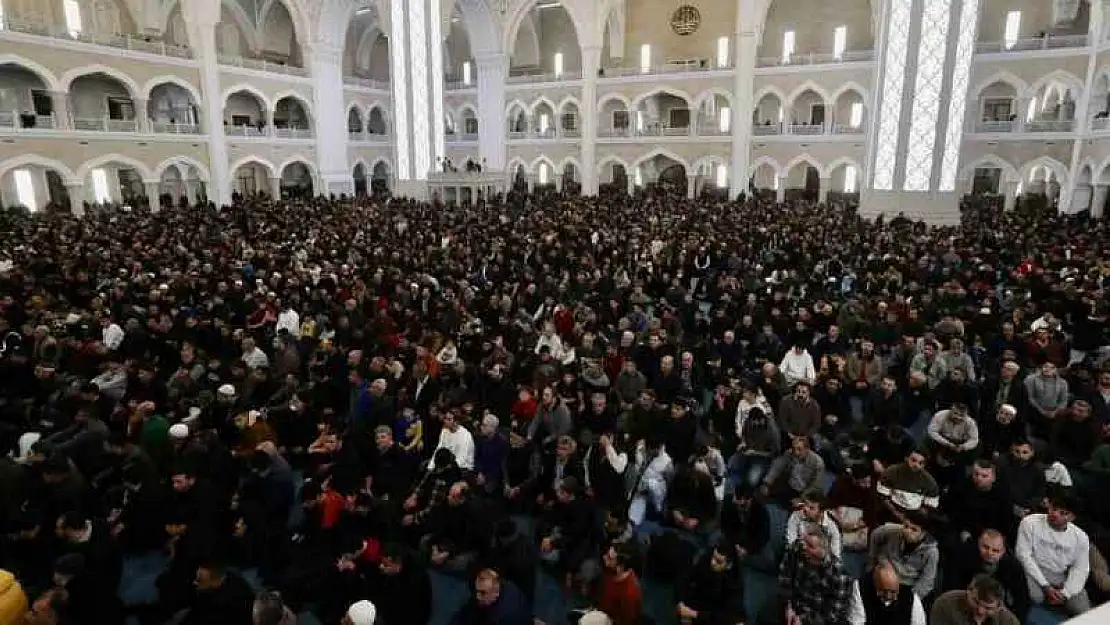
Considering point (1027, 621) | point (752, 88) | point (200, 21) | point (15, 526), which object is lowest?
point (1027, 621)

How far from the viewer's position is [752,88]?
2583cm

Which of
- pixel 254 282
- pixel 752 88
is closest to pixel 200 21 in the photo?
pixel 254 282

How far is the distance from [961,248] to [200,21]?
24303 mm

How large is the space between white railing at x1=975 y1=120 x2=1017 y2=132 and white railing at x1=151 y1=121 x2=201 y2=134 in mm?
27451

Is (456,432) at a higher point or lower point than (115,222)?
lower

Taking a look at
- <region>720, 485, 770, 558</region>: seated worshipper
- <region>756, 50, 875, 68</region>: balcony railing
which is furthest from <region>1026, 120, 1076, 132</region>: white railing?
<region>720, 485, 770, 558</region>: seated worshipper

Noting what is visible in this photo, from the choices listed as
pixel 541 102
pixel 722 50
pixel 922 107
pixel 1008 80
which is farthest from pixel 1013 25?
pixel 541 102

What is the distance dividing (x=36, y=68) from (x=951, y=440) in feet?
78.2

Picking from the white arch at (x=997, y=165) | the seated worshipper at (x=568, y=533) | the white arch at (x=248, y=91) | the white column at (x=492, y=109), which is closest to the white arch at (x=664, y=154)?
the white column at (x=492, y=109)

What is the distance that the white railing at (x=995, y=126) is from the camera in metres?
22.0

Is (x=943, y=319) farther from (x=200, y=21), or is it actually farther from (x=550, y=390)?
(x=200, y=21)

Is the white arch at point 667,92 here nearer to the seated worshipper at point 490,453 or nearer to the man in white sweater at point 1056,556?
the seated worshipper at point 490,453

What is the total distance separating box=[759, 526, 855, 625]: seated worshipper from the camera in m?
3.46

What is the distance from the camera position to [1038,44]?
21.0 meters
